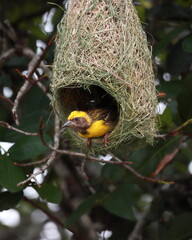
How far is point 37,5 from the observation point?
5.05 metres

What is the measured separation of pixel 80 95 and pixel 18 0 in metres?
2.06

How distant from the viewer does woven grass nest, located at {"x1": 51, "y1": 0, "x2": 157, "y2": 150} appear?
2.68m

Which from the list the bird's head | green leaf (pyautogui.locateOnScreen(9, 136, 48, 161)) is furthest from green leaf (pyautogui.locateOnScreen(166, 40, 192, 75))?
green leaf (pyautogui.locateOnScreen(9, 136, 48, 161))

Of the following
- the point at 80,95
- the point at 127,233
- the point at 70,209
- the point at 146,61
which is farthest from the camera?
the point at 70,209

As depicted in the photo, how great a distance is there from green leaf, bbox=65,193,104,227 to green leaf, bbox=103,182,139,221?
0.07 meters

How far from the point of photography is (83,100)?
3.20m

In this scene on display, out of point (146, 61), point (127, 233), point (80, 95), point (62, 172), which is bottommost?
point (127, 233)

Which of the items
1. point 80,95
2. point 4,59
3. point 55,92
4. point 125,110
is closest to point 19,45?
point 4,59

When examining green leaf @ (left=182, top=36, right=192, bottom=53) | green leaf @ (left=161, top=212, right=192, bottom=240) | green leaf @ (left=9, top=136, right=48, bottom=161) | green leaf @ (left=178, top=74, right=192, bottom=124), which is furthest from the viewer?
green leaf @ (left=161, top=212, right=192, bottom=240)

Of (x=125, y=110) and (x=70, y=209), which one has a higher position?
(x=125, y=110)

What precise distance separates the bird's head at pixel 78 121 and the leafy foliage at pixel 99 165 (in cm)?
16

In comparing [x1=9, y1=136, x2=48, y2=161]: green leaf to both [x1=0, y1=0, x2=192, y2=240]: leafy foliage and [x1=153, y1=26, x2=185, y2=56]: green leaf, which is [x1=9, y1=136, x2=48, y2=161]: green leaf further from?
[x1=153, y1=26, x2=185, y2=56]: green leaf

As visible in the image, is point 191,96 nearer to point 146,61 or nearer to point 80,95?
point 146,61

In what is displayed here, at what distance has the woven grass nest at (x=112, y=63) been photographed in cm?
268
